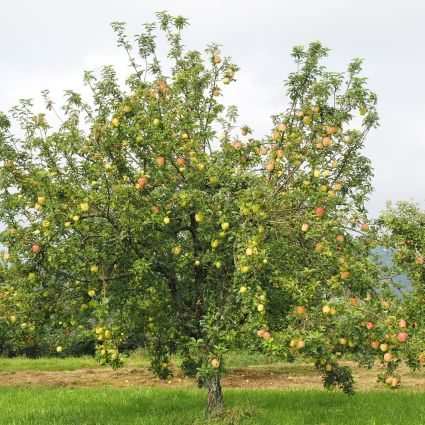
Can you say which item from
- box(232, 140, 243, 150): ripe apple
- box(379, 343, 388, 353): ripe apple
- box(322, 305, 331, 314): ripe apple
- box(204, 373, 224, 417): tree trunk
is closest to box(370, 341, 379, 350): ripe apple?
box(379, 343, 388, 353): ripe apple

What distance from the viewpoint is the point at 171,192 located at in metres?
8.61

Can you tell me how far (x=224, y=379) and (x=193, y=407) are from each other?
7.06 m

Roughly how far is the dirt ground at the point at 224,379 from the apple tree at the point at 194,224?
7.89 meters

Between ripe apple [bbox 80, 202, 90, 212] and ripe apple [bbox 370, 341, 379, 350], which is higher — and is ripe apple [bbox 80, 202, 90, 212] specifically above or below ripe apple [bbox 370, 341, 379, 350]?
above

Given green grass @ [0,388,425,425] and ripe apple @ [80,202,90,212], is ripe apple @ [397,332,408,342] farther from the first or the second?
ripe apple @ [80,202,90,212]

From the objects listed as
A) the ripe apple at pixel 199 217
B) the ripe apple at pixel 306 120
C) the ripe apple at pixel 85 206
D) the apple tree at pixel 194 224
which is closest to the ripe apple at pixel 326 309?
the apple tree at pixel 194 224

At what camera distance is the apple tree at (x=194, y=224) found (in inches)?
290

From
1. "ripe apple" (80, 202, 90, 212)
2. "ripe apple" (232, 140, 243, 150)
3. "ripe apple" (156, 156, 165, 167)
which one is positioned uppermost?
"ripe apple" (232, 140, 243, 150)

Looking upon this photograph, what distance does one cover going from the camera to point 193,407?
12.0m

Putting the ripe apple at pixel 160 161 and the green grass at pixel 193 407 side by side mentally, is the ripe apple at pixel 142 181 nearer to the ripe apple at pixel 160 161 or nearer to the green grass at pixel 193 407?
the ripe apple at pixel 160 161

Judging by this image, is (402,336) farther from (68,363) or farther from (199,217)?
(68,363)

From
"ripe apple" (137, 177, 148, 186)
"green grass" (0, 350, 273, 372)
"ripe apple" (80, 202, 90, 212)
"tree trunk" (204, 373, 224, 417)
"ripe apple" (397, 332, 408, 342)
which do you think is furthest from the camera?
"green grass" (0, 350, 273, 372)

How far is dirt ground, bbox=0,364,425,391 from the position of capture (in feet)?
57.0

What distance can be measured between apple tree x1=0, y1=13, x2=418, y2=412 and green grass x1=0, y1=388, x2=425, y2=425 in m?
0.85
